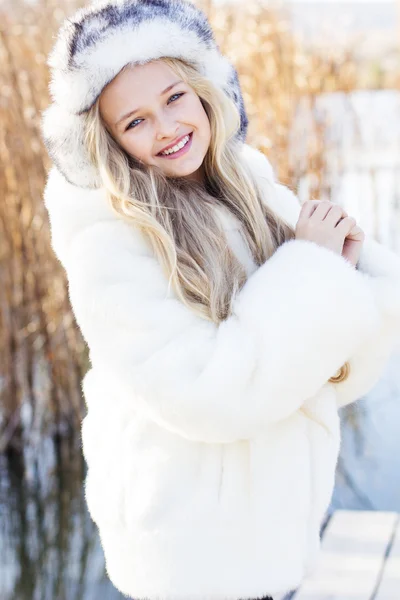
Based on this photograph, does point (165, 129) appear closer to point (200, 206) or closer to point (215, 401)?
point (200, 206)

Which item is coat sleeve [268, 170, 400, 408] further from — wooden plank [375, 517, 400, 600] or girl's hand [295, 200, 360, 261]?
wooden plank [375, 517, 400, 600]

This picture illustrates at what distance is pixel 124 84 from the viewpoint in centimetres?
128

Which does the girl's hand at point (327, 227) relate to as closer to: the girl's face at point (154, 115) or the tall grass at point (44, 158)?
the girl's face at point (154, 115)

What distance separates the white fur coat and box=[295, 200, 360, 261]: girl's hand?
0.05 meters

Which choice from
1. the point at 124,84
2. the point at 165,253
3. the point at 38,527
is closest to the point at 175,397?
the point at 165,253

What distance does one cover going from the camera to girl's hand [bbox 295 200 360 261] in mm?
1274

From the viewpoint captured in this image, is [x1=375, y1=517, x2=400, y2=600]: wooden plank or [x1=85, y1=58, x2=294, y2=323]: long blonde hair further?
[x1=375, y1=517, x2=400, y2=600]: wooden plank

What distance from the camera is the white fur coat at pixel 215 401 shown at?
3.76 ft

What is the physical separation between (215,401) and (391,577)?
4.60 ft

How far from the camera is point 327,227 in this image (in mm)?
1285

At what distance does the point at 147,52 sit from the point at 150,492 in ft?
2.25

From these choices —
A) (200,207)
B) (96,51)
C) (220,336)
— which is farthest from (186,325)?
(96,51)

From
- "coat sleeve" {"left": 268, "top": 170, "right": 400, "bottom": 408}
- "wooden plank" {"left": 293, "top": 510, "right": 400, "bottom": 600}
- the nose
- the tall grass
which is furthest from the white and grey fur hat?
the tall grass

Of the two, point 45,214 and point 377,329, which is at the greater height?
point 377,329
